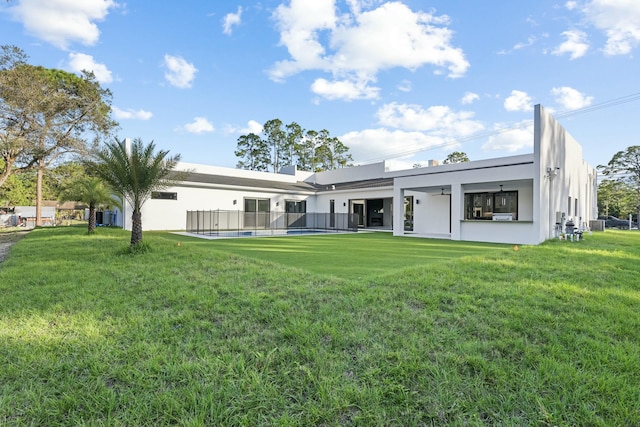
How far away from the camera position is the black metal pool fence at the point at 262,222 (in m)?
17.8

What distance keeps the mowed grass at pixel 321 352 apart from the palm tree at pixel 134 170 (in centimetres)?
422

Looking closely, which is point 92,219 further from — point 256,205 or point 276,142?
point 276,142

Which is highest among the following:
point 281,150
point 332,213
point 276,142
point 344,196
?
point 276,142

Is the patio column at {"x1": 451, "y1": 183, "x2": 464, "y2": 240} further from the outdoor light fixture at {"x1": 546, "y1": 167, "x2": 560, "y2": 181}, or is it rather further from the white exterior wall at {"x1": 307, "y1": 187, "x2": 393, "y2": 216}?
the white exterior wall at {"x1": 307, "y1": 187, "x2": 393, "y2": 216}

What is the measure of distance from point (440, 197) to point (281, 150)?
100 feet

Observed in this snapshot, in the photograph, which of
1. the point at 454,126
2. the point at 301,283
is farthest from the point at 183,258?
the point at 454,126

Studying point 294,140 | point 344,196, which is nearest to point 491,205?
point 344,196

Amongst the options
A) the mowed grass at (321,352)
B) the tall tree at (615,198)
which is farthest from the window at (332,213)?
the tall tree at (615,198)

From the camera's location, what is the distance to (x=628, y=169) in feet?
125

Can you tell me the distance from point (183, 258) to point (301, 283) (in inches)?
146

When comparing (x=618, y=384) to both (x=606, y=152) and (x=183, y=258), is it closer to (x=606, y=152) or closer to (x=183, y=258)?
(x=183, y=258)

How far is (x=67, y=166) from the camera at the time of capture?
2620 cm

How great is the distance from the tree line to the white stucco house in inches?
642

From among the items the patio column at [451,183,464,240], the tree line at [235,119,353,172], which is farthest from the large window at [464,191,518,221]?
the tree line at [235,119,353,172]
